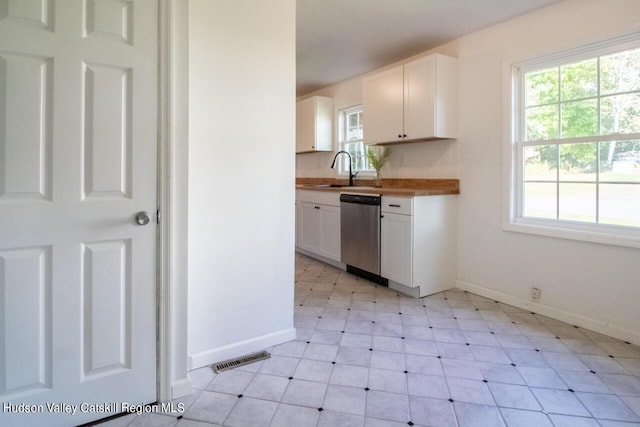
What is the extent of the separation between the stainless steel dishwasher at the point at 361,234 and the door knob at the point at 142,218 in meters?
2.31

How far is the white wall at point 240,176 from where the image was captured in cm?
199

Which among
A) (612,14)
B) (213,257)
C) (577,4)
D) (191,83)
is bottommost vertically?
(213,257)

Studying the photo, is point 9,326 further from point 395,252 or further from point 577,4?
point 577,4

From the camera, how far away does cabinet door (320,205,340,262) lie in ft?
13.5

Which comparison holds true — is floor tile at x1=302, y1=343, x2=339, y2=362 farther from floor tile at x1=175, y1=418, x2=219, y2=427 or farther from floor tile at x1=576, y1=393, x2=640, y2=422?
floor tile at x1=576, y1=393, x2=640, y2=422

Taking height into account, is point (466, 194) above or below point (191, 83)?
below

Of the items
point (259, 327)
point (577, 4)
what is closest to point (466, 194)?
A: point (577, 4)

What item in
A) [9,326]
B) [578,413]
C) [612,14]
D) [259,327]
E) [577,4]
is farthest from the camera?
[577,4]

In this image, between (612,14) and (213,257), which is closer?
(213,257)

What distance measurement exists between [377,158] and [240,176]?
8.62ft

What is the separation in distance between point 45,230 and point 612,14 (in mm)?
3504

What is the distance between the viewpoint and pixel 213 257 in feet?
6.79

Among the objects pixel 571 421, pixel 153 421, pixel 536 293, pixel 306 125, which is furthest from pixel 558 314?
pixel 306 125

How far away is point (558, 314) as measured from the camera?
9.14 feet
